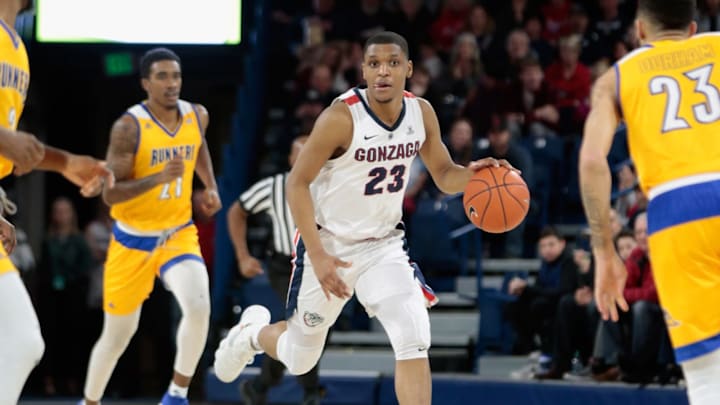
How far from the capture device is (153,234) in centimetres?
729

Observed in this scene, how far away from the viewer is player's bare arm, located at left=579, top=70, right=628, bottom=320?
4.02m

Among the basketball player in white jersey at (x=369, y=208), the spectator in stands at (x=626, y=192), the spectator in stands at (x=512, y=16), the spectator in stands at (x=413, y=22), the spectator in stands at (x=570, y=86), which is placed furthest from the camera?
the spectator in stands at (x=413, y=22)

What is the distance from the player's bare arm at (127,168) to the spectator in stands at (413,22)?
20.1 feet

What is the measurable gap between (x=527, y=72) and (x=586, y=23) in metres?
1.21

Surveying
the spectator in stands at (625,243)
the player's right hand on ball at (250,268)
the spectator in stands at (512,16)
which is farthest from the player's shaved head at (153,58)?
the spectator in stands at (512,16)

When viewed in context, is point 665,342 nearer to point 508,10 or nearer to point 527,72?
point 527,72

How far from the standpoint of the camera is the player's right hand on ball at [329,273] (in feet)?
17.3

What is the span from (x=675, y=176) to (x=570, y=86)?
789cm

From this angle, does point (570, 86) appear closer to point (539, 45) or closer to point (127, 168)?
point (539, 45)

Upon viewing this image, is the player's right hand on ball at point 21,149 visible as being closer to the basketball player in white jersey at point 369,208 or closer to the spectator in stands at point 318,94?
the basketball player in white jersey at point 369,208

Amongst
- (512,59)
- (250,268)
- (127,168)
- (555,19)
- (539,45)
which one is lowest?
(250,268)

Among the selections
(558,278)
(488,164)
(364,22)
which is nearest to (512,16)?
(364,22)

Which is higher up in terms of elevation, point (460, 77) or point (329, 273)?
point (460, 77)

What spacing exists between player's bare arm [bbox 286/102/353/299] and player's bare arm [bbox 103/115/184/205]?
1.63 m
